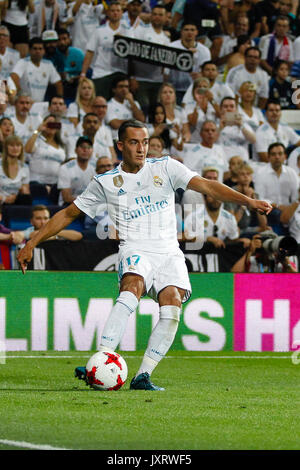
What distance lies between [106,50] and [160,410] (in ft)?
40.9

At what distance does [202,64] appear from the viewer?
18.8m

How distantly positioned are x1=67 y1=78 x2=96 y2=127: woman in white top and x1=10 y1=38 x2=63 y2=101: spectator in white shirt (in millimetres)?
1023

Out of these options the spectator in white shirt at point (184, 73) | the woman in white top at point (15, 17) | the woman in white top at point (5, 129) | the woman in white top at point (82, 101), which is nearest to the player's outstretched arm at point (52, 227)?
the woman in white top at point (5, 129)

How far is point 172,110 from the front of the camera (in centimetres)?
1764

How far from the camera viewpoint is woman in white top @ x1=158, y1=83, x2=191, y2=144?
1748cm

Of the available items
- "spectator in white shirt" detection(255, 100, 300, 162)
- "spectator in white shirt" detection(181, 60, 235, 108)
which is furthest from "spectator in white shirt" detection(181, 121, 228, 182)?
"spectator in white shirt" detection(181, 60, 235, 108)

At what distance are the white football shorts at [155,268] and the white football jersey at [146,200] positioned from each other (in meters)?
0.08

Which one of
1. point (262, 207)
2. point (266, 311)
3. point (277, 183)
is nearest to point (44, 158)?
point (277, 183)

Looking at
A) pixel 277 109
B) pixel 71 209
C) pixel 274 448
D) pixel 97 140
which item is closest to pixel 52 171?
pixel 97 140

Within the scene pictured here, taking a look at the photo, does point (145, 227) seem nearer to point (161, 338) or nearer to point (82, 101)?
point (161, 338)

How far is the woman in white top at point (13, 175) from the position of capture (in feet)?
49.6

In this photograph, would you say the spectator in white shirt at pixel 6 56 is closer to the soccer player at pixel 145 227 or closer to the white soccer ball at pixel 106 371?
the soccer player at pixel 145 227

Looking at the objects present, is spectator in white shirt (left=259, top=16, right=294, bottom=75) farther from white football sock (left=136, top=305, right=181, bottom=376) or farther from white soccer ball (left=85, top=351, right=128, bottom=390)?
white soccer ball (left=85, top=351, right=128, bottom=390)
